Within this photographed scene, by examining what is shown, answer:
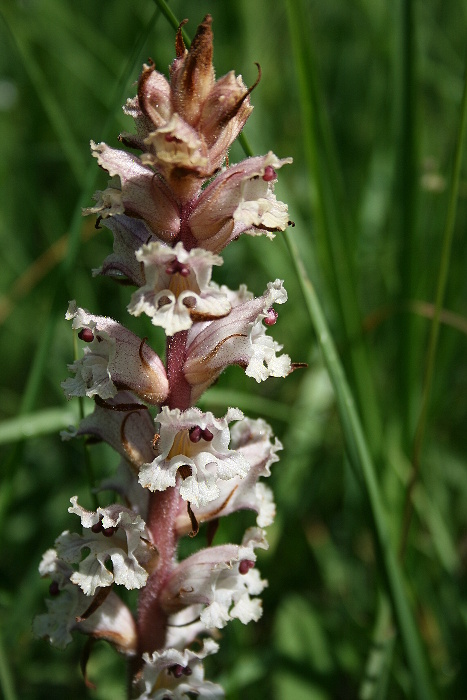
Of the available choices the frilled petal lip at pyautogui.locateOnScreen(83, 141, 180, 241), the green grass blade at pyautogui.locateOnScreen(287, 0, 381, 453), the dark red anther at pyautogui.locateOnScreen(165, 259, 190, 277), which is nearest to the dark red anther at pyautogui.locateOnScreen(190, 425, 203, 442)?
the dark red anther at pyautogui.locateOnScreen(165, 259, 190, 277)

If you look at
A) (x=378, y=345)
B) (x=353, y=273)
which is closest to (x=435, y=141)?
(x=378, y=345)

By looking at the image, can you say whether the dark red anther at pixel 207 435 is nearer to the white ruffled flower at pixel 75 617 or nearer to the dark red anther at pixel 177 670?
the white ruffled flower at pixel 75 617

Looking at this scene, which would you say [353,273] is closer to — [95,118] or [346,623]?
[346,623]

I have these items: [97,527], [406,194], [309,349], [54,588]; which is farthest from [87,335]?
[309,349]

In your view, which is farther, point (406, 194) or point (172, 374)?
point (406, 194)

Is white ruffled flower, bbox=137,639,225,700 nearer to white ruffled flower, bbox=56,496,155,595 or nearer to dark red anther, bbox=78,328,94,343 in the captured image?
white ruffled flower, bbox=56,496,155,595

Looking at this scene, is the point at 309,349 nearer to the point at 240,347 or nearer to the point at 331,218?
the point at 331,218

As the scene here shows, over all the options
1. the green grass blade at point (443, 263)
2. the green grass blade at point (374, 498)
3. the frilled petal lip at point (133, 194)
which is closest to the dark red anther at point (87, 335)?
the frilled petal lip at point (133, 194)

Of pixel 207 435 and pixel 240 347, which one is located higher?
pixel 240 347
